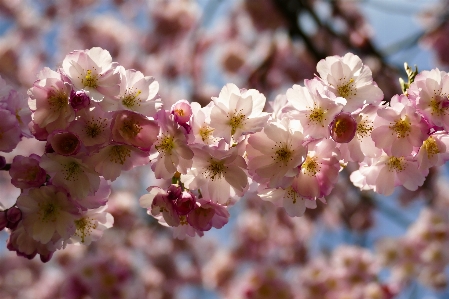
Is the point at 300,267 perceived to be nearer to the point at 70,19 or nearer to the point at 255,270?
the point at 255,270

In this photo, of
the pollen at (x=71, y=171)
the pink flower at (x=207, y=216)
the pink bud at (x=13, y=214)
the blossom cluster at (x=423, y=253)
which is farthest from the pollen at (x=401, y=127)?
the blossom cluster at (x=423, y=253)

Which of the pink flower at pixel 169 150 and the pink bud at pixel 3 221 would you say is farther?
the pink bud at pixel 3 221

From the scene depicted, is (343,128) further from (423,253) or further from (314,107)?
(423,253)

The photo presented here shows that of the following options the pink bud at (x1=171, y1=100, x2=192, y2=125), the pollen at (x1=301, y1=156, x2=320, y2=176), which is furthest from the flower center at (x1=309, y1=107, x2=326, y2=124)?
the pink bud at (x1=171, y1=100, x2=192, y2=125)

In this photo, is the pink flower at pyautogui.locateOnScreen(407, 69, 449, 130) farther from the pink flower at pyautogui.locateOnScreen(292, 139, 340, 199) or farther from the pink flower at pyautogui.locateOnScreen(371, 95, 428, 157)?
the pink flower at pyautogui.locateOnScreen(292, 139, 340, 199)

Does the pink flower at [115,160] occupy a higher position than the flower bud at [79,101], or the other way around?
the flower bud at [79,101]

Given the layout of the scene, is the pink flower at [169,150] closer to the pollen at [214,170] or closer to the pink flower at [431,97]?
the pollen at [214,170]

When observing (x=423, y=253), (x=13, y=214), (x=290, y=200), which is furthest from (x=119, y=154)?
(x=423, y=253)
